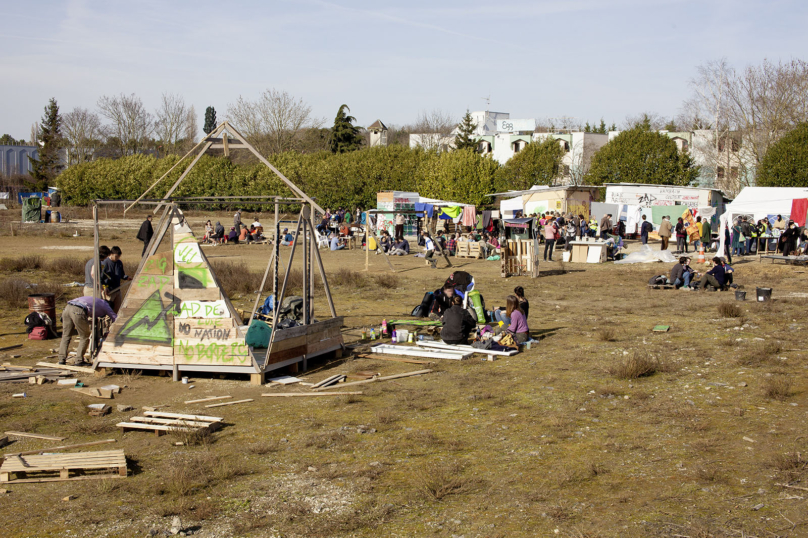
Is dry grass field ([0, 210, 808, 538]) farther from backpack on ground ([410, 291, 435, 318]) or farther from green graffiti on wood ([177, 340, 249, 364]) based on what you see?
backpack on ground ([410, 291, 435, 318])

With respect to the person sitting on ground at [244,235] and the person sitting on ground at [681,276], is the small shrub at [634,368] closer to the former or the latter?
the person sitting on ground at [681,276]

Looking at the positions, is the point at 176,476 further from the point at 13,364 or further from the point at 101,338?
the point at 13,364

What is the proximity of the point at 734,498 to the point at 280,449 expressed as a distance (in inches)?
181

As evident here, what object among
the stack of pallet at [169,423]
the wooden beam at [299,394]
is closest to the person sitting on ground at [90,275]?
the stack of pallet at [169,423]

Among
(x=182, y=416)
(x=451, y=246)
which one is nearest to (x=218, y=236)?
(x=451, y=246)

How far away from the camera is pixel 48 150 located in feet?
243

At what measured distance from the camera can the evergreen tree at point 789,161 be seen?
1528 inches

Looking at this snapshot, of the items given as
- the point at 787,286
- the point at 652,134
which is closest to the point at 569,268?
the point at 787,286

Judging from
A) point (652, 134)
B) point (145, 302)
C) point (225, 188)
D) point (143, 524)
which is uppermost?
point (652, 134)

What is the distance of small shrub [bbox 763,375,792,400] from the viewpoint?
8.95 m

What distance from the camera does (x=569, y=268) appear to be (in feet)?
84.2

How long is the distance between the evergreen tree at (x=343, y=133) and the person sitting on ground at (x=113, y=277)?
55.5m

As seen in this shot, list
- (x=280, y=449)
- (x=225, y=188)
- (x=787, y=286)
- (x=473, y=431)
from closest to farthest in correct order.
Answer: (x=280, y=449)
(x=473, y=431)
(x=787, y=286)
(x=225, y=188)

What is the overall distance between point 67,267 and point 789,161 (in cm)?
3824
